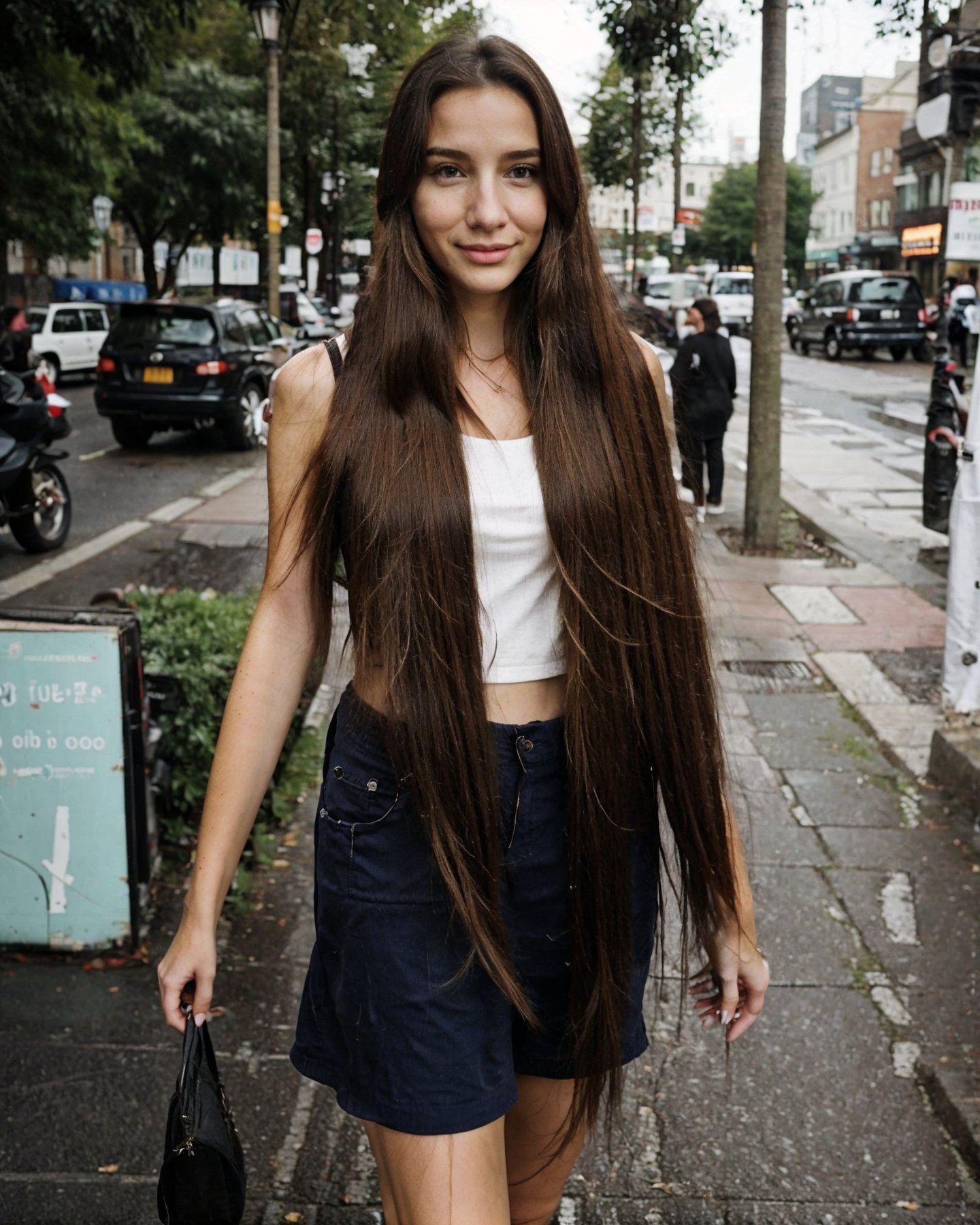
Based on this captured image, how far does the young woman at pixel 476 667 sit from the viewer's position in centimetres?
174

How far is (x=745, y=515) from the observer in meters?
10.1

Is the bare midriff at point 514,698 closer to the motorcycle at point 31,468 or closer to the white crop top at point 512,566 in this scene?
the white crop top at point 512,566

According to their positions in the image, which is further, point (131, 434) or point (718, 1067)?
point (131, 434)

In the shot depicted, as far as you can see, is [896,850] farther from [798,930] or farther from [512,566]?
[512,566]

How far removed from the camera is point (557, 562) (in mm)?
1804

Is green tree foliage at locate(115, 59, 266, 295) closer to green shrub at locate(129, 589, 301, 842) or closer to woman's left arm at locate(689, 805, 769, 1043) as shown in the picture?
green shrub at locate(129, 589, 301, 842)

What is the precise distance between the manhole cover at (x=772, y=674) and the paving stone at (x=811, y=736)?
0.38ft

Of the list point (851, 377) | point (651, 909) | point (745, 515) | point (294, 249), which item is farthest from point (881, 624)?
point (294, 249)

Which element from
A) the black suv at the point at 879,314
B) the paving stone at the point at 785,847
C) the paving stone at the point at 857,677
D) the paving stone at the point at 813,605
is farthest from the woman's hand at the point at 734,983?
the black suv at the point at 879,314

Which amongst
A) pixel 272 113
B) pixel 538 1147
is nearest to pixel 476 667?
pixel 538 1147

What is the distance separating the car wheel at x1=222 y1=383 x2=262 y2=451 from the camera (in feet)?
51.3

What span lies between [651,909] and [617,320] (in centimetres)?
87

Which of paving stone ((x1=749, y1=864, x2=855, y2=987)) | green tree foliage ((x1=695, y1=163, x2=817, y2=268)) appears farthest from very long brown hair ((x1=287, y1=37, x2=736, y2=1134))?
green tree foliage ((x1=695, y1=163, x2=817, y2=268))

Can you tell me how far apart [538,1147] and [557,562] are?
0.90 metres
